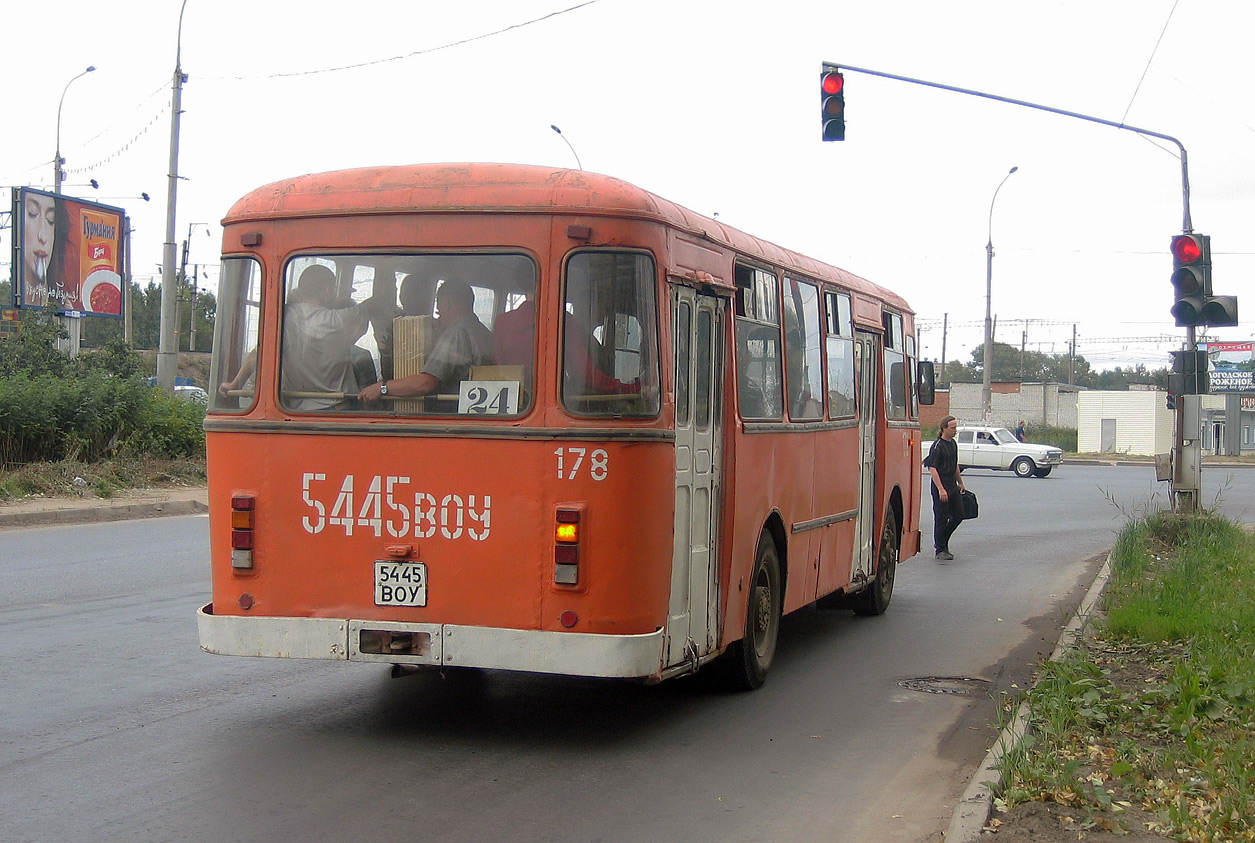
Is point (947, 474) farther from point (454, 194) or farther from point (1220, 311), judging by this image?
point (454, 194)

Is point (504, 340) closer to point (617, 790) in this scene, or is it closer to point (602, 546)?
point (602, 546)

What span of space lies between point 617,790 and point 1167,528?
39.2 ft

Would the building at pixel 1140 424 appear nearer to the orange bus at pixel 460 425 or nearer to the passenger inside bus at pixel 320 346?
the orange bus at pixel 460 425

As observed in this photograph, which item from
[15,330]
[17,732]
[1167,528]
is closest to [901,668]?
[17,732]

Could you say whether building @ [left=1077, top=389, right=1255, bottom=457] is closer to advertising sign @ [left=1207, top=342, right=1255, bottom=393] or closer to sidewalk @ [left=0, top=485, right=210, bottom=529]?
advertising sign @ [left=1207, top=342, right=1255, bottom=393]

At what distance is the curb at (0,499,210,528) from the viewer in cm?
1811

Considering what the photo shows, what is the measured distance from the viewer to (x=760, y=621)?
857 cm

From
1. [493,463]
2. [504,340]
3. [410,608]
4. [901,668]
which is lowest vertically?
[901,668]

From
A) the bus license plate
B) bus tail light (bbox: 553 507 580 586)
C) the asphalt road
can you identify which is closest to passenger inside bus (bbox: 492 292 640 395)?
bus tail light (bbox: 553 507 580 586)

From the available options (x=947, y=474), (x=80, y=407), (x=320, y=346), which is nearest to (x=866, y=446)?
(x=947, y=474)

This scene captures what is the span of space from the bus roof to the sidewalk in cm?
1270

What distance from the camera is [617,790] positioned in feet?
19.8

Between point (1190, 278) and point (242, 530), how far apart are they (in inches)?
426

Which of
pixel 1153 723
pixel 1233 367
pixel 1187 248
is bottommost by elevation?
pixel 1153 723
